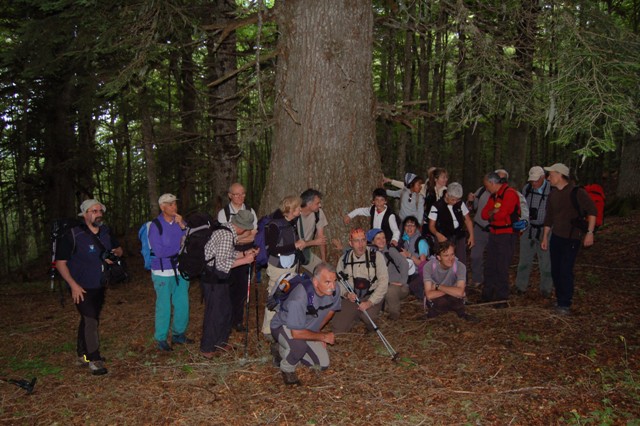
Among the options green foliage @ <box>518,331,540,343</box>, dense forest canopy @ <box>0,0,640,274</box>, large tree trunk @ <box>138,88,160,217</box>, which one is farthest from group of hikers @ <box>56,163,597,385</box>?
large tree trunk @ <box>138,88,160,217</box>

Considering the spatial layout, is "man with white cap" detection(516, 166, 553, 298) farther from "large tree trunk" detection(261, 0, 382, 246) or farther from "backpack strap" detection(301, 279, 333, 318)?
"backpack strap" detection(301, 279, 333, 318)

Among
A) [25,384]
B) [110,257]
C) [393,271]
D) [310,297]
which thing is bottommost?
[25,384]

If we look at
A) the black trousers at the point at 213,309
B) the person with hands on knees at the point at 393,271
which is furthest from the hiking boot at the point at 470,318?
the black trousers at the point at 213,309

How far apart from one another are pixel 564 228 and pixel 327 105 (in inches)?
159

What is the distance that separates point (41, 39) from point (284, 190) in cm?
613

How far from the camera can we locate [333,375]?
5.09 metres

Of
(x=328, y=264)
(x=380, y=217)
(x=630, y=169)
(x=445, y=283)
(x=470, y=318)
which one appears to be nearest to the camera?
(x=328, y=264)

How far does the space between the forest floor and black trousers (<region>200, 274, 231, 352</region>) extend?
0.25 m

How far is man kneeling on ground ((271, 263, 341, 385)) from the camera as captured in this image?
482 cm

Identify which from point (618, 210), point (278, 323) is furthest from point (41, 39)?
point (618, 210)

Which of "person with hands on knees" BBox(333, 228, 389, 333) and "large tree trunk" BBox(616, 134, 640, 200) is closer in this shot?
"person with hands on knees" BBox(333, 228, 389, 333)

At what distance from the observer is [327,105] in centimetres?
699

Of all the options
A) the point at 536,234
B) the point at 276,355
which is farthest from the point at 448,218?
the point at 276,355

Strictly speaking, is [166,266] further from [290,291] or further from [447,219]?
[447,219]
